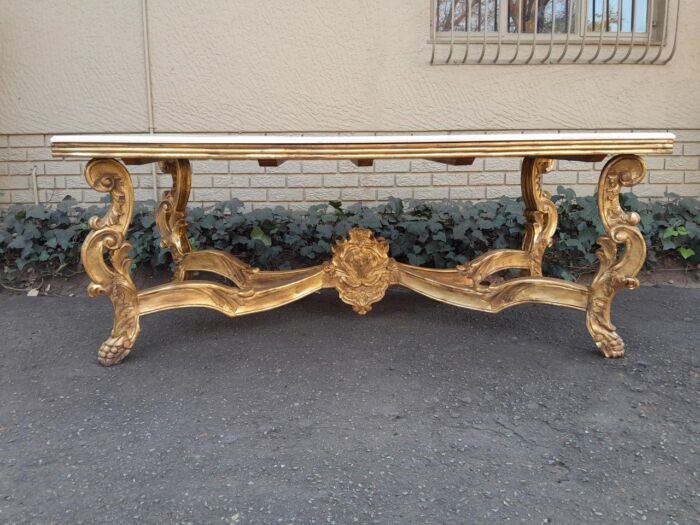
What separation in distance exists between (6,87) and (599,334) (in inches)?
160

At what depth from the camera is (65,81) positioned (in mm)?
3887

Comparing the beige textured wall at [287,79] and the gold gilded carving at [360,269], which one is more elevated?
the beige textured wall at [287,79]

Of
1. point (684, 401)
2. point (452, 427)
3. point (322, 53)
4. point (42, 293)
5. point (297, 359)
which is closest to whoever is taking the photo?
point (452, 427)

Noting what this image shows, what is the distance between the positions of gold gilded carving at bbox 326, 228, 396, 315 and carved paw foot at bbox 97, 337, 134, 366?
92 centimetres

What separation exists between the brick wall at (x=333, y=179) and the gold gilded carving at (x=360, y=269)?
59.0 inches

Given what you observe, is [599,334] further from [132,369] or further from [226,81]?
[226,81]

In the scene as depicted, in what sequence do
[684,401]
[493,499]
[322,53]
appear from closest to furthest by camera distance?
[493,499], [684,401], [322,53]

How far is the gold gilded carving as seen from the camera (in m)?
2.55

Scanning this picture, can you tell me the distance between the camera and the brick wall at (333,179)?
13.1 feet

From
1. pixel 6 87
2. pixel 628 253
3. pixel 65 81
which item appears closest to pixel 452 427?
pixel 628 253

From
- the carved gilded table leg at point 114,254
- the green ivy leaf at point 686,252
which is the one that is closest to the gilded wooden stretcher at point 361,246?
the carved gilded table leg at point 114,254

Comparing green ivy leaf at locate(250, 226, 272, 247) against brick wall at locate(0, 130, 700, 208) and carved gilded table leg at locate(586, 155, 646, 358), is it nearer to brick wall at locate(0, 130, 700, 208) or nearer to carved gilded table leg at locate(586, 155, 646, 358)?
brick wall at locate(0, 130, 700, 208)

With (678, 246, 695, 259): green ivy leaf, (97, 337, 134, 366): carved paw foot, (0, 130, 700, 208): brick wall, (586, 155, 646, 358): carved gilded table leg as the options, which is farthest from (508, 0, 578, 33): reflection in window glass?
(97, 337, 134, 366): carved paw foot

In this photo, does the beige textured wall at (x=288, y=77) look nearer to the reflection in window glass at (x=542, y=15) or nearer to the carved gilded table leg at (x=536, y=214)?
the reflection in window glass at (x=542, y=15)
